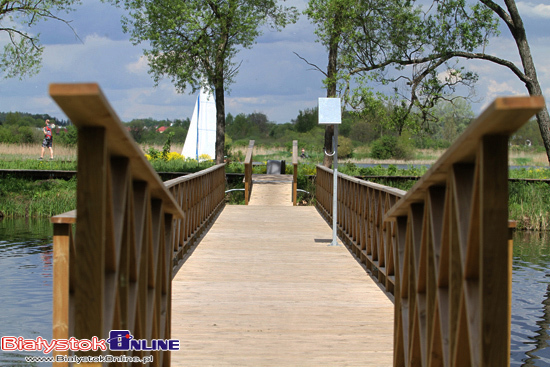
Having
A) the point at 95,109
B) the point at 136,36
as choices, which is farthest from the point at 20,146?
the point at 95,109

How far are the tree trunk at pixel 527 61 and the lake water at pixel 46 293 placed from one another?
4462 millimetres

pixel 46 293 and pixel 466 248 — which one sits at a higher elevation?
A: pixel 466 248

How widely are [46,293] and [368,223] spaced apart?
4.40 m

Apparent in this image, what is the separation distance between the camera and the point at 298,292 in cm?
610

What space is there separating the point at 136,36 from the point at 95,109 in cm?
2137

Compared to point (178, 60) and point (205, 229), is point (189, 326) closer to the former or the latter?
point (205, 229)

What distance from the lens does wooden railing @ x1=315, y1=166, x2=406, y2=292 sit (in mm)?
6111

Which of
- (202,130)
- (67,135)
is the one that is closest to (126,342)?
(202,130)

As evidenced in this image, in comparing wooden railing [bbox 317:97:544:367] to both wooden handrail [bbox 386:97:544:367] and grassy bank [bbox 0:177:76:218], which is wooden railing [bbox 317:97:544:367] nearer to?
wooden handrail [bbox 386:97:544:367]

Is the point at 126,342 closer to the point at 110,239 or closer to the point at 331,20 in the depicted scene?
the point at 110,239

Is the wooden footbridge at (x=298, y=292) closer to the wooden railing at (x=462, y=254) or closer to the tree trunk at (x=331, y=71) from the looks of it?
the wooden railing at (x=462, y=254)

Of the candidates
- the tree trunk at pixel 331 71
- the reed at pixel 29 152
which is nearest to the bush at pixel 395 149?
the reed at pixel 29 152

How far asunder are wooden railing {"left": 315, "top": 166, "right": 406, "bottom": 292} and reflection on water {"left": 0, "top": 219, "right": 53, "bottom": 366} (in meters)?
3.48

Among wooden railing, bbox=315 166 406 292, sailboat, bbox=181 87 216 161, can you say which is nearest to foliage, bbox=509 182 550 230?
wooden railing, bbox=315 166 406 292
